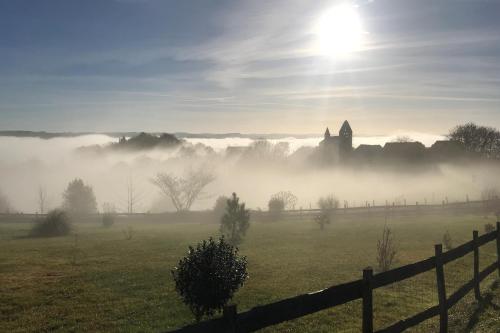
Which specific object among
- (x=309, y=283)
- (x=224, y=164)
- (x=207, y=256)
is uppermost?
(x=224, y=164)

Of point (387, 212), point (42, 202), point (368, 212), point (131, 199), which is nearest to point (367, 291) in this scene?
point (368, 212)

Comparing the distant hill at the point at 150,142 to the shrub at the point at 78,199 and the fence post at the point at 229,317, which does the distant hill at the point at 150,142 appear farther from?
the fence post at the point at 229,317

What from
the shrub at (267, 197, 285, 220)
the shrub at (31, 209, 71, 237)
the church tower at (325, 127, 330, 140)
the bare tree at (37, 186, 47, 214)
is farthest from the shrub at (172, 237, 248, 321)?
the church tower at (325, 127, 330, 140)

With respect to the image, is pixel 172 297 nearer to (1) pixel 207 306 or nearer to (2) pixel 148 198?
(1) pixel 207 306

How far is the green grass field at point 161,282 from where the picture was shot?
13.1 m

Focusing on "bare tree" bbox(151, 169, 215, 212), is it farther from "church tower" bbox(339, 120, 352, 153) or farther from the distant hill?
"church tower" bbox(339, 120, 352, 153)

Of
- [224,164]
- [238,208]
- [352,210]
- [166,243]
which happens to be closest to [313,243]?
[238,208]

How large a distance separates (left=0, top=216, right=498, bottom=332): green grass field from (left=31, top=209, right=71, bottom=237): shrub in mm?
8600

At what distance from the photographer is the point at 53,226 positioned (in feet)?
146

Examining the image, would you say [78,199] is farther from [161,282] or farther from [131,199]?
[161,282]

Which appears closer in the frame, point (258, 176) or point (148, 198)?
point (258, 176)

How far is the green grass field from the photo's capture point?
1310 cm

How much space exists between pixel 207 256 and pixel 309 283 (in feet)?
28.0

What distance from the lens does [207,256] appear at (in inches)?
443
